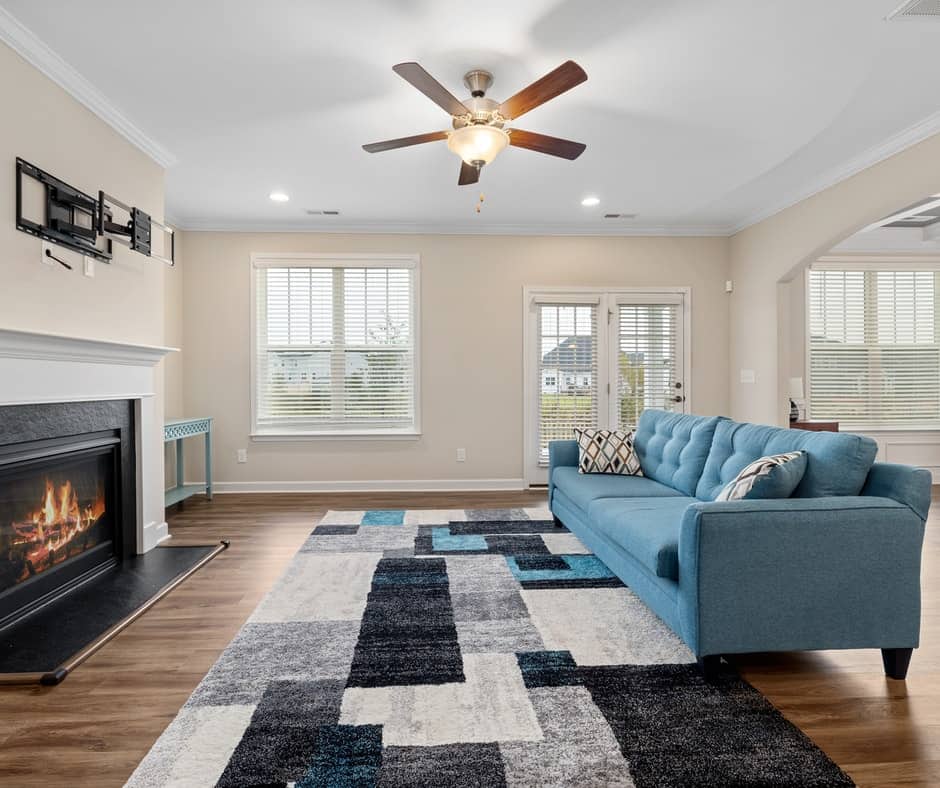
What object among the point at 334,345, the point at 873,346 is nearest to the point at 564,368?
the point at 334,345

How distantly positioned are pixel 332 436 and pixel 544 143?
365 centimetres

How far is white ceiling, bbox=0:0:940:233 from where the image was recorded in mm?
2539

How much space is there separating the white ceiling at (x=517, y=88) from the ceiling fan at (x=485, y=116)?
169 millimetres

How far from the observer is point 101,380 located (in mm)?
3283

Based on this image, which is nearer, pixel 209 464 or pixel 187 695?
pixel 187 695

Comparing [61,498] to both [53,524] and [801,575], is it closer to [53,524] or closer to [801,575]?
[53,524]

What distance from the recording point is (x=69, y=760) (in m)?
1.69

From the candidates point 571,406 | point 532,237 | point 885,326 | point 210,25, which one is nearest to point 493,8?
point 210,25

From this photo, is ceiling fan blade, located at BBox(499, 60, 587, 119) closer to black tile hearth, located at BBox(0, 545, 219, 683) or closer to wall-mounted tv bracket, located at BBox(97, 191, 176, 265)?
wall-mounted tv bracket, located at BBox(97, 191, 176, 265)

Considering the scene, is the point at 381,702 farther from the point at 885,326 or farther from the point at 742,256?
the point at 885,326

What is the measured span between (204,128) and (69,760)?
3347 mm

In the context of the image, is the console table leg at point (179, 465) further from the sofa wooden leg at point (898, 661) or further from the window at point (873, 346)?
the window at point (873, 346)

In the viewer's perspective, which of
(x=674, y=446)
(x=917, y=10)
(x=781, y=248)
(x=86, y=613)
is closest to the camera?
(x=917, y=10)

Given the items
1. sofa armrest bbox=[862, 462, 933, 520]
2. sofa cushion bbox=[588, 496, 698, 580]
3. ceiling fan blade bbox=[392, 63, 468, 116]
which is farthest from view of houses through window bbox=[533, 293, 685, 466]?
sofa armrest bbox=[862, 462, 933, 520]
